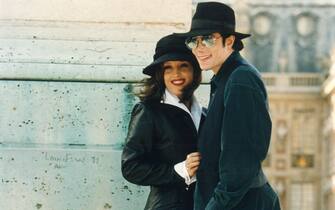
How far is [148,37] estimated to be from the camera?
18.0 feet

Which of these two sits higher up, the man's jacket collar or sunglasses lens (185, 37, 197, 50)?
sunglasses lens (185, 37, 197, 50)

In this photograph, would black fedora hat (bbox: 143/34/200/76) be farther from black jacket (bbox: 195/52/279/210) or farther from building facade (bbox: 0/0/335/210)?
building facade (bbox: 0/0/335/210)

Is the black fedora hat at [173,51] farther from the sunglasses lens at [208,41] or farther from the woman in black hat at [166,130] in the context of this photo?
the sunglasses lens at [208,41]

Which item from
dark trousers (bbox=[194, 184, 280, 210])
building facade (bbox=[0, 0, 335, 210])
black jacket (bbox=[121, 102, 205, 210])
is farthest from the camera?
building facade (bbox=[0, 0, 335, 210])

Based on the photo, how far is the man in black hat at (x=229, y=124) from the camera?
3820mm

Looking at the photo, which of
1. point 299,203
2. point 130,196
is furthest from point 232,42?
point 299,203

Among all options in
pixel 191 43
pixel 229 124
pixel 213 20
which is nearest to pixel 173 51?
pixel 191 43

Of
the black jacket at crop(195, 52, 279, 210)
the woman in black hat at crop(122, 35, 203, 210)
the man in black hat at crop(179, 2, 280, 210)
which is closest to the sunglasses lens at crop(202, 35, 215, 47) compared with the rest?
the man in black hat at crop(179, 2, 280, 210)

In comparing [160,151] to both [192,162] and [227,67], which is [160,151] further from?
[227,67]

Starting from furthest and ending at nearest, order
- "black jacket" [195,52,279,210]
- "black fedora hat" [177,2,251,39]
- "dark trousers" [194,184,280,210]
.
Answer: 1. "black fedora hat" [177,2,251,39]
2. "dark trousers" [194,184,280,210]
3. "black jacket" [195,52,279,210]

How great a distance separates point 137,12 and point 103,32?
183 millimetres

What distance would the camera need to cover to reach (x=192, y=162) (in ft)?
13.7

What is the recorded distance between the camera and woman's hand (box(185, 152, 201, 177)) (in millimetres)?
4152

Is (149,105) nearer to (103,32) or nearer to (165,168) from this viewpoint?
(165,168)
